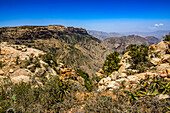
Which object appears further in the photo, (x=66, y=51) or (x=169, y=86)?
(x=66, y=51)

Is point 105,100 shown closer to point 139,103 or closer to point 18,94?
point 139,103

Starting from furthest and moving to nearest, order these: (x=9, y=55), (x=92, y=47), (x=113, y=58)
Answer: (x=92, y=47)
(x=113, y=58)
(x=9, y=55)

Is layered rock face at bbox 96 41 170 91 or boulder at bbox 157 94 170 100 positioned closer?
boulder at bbox 157 94 170 100

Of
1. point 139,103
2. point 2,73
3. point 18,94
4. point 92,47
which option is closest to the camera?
point 139,103

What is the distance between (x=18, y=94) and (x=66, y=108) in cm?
223

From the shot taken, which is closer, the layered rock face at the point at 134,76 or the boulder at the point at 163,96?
the boulder at the point at 163,96

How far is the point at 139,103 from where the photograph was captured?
11.3 ft

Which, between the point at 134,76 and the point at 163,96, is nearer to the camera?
the point at 163,96

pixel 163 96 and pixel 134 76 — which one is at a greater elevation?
pixel 163 96

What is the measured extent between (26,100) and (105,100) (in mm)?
3192

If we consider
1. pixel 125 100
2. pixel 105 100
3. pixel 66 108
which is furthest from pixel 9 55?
pixel 125 100

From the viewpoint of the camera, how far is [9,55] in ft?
34.2

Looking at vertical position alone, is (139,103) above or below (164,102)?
below

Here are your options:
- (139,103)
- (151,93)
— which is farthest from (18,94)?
(151,93)
